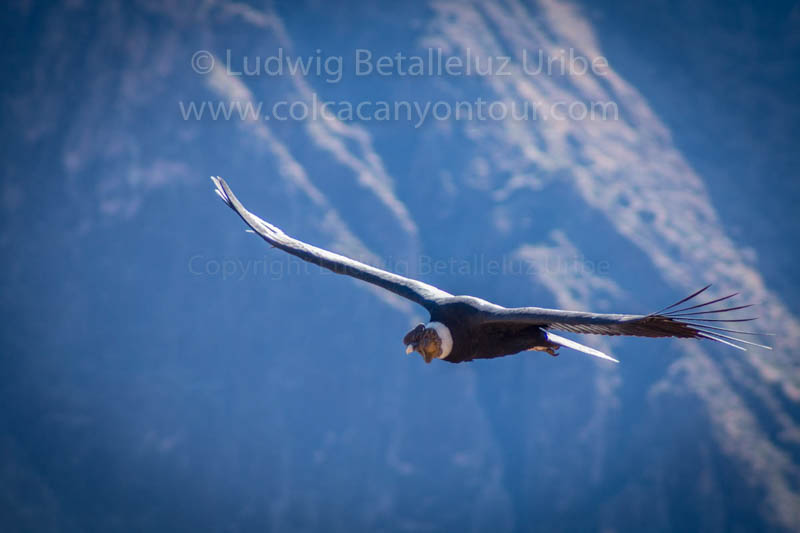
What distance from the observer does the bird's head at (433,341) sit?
11.1 meters

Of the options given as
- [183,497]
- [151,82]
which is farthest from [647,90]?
[183,497]

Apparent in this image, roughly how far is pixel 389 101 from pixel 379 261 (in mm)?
13386

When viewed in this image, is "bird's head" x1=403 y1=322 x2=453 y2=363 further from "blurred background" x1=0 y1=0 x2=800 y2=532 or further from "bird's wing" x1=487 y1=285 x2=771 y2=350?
"blurred background" x1=0 y1=0 x2=800 y2=532

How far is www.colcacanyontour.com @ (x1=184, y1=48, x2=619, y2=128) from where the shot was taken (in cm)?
5506

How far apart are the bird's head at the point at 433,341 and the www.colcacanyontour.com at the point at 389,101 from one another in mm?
44364

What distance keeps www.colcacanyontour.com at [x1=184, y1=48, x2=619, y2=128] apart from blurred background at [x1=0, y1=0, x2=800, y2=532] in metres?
0.28

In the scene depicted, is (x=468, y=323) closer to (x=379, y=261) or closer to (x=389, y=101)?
(x=379, y=261)

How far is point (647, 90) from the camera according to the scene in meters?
61.0

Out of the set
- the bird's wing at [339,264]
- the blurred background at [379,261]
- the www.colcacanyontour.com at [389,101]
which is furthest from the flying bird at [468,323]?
the www.colcacanyontour.com at [389,101]

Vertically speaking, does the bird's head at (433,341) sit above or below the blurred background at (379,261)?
below

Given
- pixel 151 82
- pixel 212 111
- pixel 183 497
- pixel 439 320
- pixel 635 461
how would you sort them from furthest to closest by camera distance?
pixel 151 82, pixel 212 111, pixel 183 497, pixel 635 461, pixel 439 320

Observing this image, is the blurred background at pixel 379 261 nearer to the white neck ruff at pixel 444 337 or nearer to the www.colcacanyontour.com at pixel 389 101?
the www.colcacanyontour.com at pixel 389 101

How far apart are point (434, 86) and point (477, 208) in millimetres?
10226

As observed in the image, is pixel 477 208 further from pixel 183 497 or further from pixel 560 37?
pixel 183 497
